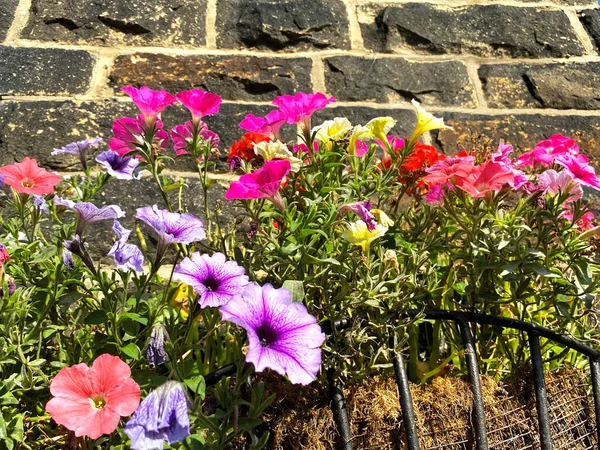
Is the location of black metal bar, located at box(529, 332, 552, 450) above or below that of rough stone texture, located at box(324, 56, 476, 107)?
below

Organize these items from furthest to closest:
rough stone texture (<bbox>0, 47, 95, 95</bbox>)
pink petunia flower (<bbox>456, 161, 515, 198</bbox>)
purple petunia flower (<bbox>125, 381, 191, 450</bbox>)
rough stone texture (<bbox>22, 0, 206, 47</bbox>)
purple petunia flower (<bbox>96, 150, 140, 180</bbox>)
Result: rough stone texture (<bbox>22, 0, 206, 47</bbox>) → rough stone texture (<bbox>0, 47, 95, 95</bbox>) → purple petunia flower (<bbox>96, 150, 140, 180</bbox>) → pink petunia flower (<bbox>456, 161, 515, 198</bbox>) → purple petunia flower (<bbox>125, 381, 191, 450</bbox>)

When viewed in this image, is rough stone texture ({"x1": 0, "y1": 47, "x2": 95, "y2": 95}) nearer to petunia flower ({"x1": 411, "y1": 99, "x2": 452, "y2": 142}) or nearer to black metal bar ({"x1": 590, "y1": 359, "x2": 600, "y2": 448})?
petunia flower ({"x1": 411, "y1": 99, "x2": 452, "y2": 142})

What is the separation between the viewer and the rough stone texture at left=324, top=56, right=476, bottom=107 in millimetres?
2182

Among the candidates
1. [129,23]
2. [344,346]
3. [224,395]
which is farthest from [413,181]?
[129,23]

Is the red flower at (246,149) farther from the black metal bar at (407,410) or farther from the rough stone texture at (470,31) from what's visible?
the rough stone texture at (470,31)

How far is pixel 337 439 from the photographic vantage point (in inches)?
43.5

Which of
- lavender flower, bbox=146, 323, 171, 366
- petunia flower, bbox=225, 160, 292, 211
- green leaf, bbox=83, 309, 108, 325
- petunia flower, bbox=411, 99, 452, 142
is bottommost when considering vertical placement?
lavender flower, bbox=146, 323, 171, 366

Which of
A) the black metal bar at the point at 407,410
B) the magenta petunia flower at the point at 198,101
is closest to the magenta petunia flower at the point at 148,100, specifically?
the magenta petunia flower at the point at 198,101

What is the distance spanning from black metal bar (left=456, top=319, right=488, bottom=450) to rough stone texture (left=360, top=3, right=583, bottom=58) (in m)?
1.37

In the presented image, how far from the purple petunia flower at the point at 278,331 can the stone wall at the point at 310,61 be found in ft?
3.78

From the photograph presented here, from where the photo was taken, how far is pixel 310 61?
2215 mm

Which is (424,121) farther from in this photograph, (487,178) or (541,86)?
(541,86)

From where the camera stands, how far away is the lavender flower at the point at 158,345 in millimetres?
1043

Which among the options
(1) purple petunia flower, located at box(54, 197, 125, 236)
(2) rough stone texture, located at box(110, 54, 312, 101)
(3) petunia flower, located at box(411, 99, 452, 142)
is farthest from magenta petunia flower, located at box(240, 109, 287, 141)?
(2) rough stone texture, located at box(110, 54, 312, 101)
